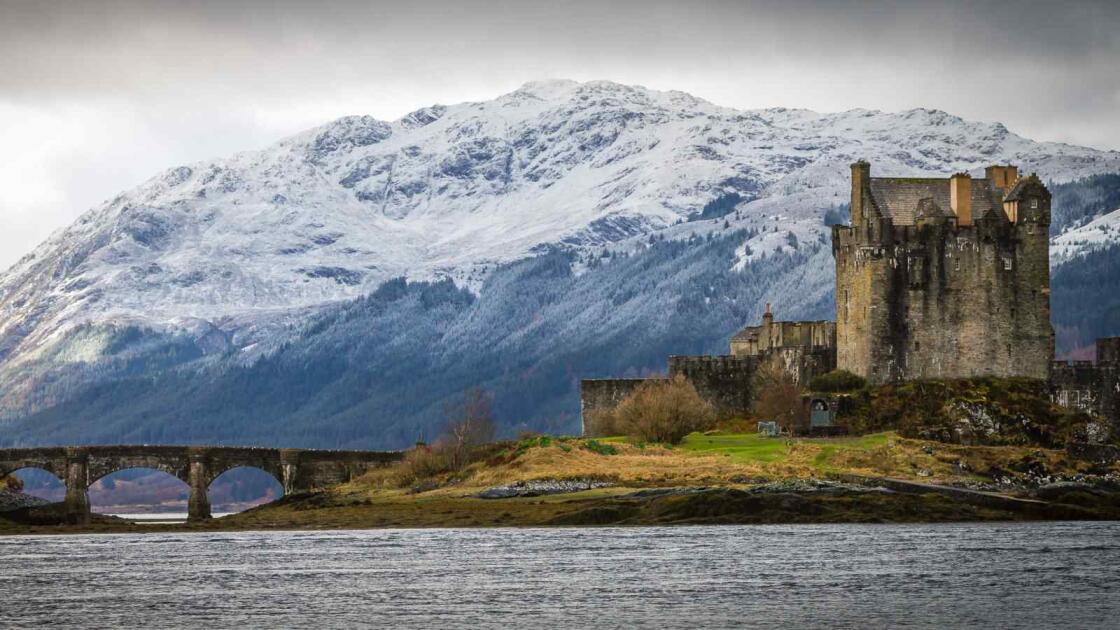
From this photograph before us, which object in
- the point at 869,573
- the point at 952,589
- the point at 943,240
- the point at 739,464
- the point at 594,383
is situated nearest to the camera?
the point at 952,589

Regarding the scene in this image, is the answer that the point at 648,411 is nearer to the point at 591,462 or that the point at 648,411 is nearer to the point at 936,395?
the point at 591,462

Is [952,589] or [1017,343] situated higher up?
[1017,343]

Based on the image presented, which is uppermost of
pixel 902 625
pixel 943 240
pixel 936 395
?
pixel 943 240

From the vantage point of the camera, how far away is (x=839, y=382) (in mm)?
150375

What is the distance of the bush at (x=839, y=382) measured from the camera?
150 metres

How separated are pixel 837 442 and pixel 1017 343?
16390 millimetres

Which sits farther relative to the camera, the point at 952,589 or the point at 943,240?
the point at 943,240

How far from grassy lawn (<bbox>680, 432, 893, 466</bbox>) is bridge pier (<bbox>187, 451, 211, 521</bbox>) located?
46.5 metres

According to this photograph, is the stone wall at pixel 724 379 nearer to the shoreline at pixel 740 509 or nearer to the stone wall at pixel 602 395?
the stone wall at pixel 602 395

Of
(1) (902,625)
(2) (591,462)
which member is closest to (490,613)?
(1) (902,625)

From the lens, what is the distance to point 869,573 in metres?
96.4

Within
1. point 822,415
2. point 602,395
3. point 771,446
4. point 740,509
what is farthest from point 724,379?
point 740,509

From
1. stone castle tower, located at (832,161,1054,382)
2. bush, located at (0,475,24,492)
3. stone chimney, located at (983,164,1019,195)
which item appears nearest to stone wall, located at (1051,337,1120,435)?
stone castle tower, located at (832,161,1054,382)

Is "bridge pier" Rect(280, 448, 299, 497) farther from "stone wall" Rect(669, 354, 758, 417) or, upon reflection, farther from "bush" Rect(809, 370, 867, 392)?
"bush" Rect(809, 370, 867, 392)
